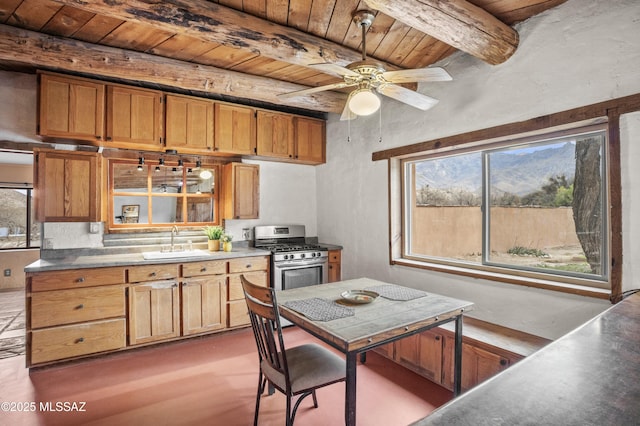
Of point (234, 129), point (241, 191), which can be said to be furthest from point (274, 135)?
point (241, 191)

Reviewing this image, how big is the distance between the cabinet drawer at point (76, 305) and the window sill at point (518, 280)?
2826 millimetres

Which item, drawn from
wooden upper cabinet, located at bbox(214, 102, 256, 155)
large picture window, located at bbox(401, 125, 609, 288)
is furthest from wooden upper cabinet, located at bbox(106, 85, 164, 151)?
large picture window, located at bbox(401, 125, 609, 288)

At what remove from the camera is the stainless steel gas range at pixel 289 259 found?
3793 millimetres

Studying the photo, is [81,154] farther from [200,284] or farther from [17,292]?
[17,292]

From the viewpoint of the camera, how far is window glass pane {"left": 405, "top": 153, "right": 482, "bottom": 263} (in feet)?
9.89

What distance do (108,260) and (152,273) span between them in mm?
406

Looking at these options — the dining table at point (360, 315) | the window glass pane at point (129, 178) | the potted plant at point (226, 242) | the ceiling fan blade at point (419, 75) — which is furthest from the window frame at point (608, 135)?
the window glass pane at point (129, 178)

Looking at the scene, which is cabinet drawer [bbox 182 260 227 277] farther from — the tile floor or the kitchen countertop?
the tile floor

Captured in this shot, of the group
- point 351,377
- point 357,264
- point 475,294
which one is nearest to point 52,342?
point 351,377

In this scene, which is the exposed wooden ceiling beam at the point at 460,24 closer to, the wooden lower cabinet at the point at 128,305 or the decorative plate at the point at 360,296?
the decorative plate at the point at 360,296

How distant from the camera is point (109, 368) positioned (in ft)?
9.38

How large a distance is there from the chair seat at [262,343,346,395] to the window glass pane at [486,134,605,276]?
67.9 inches

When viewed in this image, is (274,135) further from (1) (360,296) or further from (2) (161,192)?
(1) (360,296)

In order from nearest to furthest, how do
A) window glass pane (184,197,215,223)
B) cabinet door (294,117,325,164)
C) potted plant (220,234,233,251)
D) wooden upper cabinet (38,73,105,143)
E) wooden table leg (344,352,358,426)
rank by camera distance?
wooden table leg (344,352,358,426), wooden upper cabinet (38,73,105,143), potted plant (220,234,233,251), window glass pane (184,197,215,223), cabinet door (294,117,325,164)
